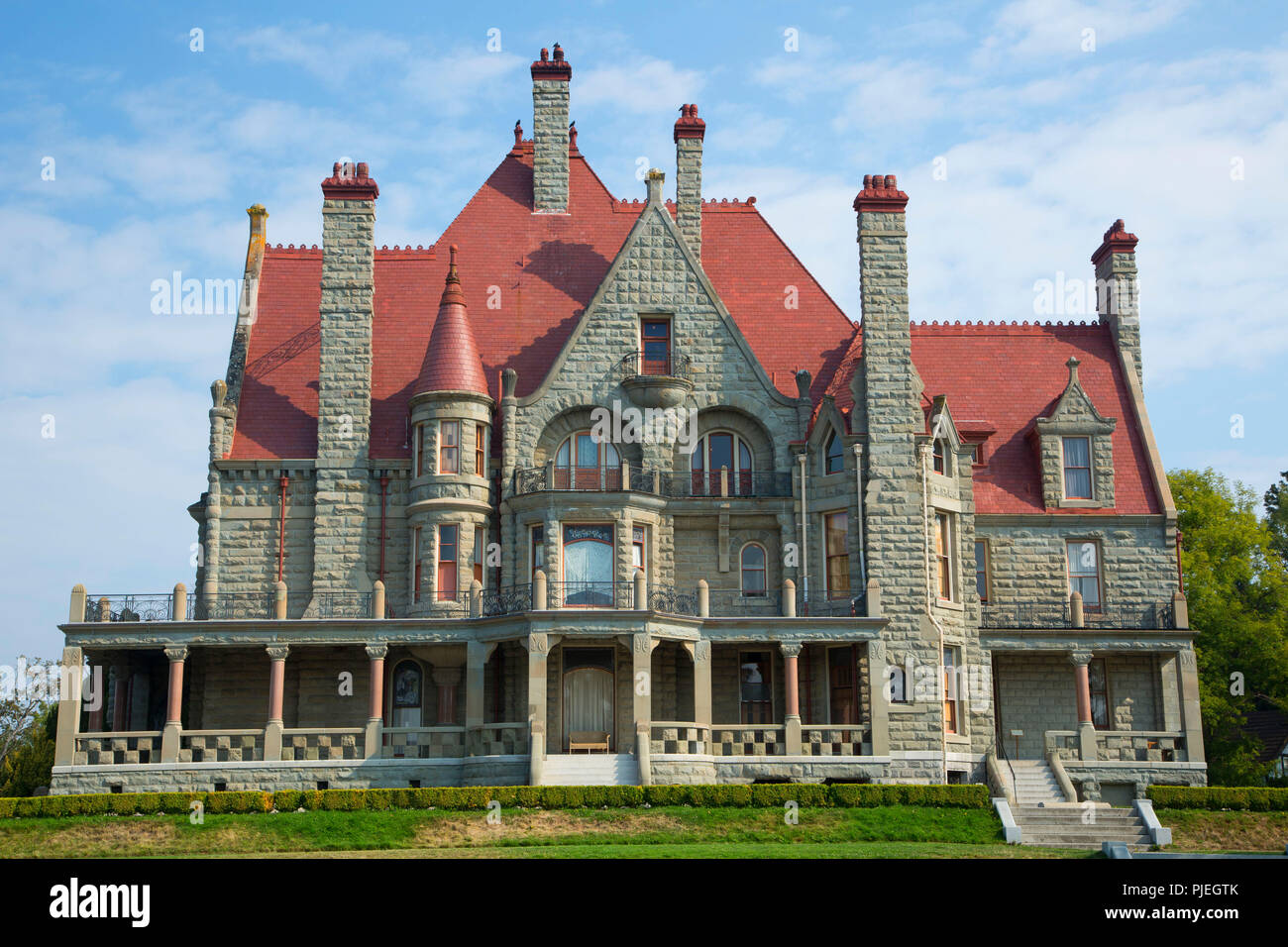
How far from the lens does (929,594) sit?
129 ft

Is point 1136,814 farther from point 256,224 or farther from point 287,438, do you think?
point 256,224

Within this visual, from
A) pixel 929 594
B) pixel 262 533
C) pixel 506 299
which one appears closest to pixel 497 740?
pixel 262 533

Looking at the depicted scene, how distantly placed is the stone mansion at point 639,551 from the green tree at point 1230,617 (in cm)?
770

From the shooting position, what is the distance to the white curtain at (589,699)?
127ft

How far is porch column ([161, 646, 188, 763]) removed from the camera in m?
35.9

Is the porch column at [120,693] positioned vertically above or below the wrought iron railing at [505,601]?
below

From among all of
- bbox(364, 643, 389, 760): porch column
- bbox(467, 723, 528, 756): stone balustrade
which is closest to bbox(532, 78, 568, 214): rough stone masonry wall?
bbox(364, 643, 389, 760): porch column

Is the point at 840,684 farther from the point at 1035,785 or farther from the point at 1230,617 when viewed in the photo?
the point at 1230,617

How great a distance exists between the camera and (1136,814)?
33.7 m

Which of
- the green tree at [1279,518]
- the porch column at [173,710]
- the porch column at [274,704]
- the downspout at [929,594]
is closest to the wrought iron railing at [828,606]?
the downspout at [929,594]

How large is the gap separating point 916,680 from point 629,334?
1242 cm

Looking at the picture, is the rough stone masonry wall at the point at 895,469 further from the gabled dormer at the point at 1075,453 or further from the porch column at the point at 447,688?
the porch column at the point at 447,688

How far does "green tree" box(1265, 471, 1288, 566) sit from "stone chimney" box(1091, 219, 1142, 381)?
28.0m
